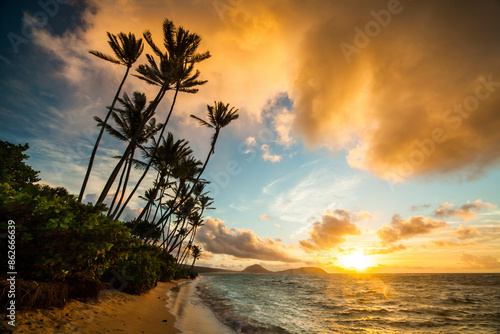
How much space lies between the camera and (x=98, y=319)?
5.26m

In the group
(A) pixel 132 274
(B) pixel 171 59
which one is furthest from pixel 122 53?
(A) pixel 132 274

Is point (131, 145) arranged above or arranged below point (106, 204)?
above

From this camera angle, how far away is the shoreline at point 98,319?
3.86 m

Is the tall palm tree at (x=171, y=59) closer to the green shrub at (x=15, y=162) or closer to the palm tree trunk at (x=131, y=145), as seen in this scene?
the palm tree trunk at (x=131, y=145)

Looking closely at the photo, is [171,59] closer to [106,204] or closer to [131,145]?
[131,145]

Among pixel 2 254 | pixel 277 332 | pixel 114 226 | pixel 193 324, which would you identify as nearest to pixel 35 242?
pixel 2 254

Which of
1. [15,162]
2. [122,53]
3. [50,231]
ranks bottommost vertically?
[50,231]

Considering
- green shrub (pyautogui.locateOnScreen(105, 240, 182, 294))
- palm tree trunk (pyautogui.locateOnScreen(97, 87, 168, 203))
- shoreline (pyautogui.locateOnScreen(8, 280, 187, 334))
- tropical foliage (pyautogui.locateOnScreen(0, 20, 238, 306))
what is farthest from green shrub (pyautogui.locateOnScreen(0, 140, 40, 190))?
shoreline (pyautogui.locateOnScreen(8, 280, 187, 334))

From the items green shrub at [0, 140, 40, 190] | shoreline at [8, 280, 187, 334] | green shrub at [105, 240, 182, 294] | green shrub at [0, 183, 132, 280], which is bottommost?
shoreline at [8, 280, 187, 334]

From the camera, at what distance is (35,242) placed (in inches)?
169

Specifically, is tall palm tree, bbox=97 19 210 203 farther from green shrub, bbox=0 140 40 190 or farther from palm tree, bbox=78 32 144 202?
green shrub, bbox=0 140 40 190

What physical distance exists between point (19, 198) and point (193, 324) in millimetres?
6413

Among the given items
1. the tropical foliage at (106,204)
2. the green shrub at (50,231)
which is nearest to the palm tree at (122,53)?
the tropical foliage at (106,204)

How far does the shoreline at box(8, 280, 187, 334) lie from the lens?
3855 millimetres
